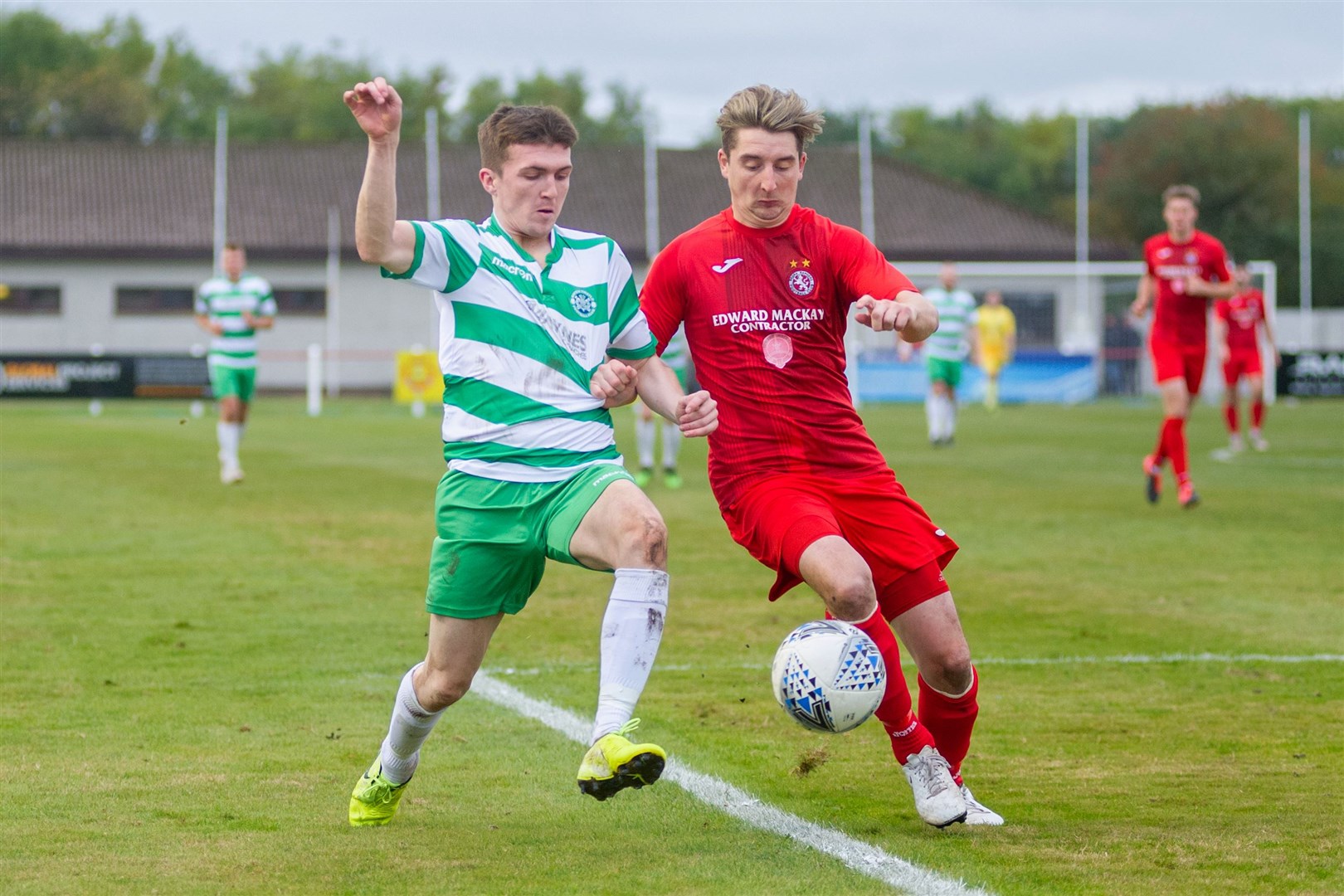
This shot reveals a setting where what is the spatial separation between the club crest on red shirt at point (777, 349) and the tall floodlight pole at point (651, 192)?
37327 millimetres

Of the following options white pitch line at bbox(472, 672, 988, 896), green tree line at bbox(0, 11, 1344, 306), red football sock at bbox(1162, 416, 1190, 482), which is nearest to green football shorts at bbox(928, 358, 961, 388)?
red football sock at bbox(1162, 416, 1190, 482)

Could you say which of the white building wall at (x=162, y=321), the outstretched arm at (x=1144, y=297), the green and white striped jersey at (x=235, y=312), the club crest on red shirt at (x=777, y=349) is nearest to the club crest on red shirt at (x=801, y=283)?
the club crest on red shirt at (x=777, y=349)

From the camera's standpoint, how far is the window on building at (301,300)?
45.9m

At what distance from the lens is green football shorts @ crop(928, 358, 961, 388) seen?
2238cm

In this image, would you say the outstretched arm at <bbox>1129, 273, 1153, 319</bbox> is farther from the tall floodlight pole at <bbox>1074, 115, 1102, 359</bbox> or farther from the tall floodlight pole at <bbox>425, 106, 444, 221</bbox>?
the tall floodlight pole at <bbox>425, 106, 444, 221</bbox>

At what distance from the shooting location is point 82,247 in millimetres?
44969

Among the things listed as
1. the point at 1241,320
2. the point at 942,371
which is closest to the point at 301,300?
the point at 942,371

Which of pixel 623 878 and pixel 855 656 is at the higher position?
pixel 855 656

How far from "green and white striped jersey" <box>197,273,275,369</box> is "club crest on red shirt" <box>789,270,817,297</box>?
41.9 ft

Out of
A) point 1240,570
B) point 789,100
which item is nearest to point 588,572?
point 1240,570

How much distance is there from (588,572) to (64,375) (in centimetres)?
2542

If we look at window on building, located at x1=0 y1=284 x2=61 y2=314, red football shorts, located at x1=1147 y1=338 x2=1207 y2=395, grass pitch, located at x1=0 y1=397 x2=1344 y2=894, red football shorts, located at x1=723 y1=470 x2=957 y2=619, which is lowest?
grass pitch, located at x1=0 y1=397 x2=1344 y2=894

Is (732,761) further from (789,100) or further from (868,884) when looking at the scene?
(789,100)

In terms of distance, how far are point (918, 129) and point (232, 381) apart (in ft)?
254
